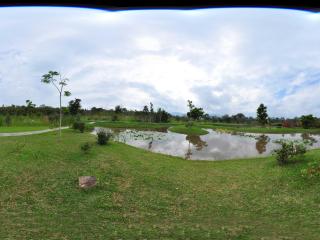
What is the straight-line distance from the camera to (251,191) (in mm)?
10383

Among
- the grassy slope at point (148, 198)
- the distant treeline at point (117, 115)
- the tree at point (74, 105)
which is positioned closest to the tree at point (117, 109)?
the distant treeline at point (117, 115)

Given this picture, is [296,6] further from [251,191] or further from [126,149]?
[126,149]

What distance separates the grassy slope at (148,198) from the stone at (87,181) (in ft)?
0.69

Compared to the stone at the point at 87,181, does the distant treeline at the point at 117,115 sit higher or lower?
higher

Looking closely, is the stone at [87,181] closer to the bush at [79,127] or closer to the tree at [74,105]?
the bush at [79,127]

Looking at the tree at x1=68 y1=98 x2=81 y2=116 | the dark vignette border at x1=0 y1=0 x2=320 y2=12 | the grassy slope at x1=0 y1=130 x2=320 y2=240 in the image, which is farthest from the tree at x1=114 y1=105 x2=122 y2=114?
the dark vignette border at x1=0 y1=0 x2=320 y2=12

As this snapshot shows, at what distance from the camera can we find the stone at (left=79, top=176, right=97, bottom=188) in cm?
1025

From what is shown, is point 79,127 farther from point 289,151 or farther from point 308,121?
point 308,121

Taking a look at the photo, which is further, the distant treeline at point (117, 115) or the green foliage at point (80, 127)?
the distant treeline at point (117, 115)

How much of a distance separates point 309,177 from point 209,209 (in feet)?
12.6

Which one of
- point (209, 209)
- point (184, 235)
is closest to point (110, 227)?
point (184, 235)

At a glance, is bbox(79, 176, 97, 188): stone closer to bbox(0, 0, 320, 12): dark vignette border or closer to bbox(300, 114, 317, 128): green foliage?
bbox(0, 0, 320, 12): dark vignette border

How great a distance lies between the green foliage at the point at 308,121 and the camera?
25.7 meters

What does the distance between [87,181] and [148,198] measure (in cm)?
199
